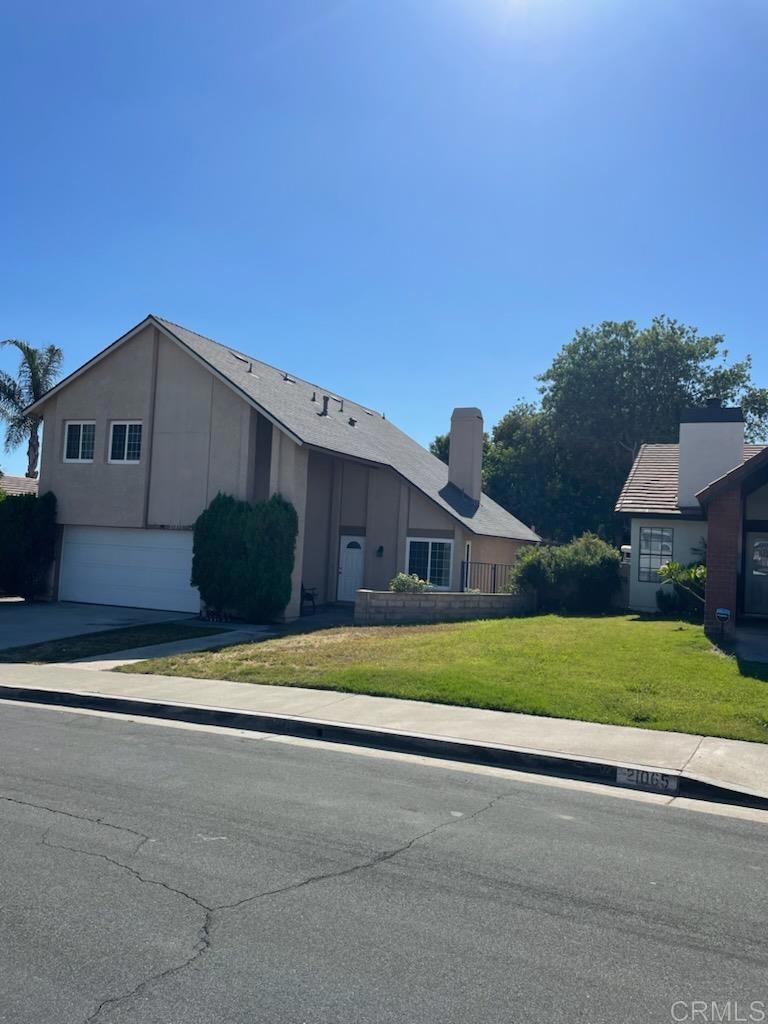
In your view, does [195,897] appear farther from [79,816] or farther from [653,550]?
[653,550]

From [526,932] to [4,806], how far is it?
13.3ft

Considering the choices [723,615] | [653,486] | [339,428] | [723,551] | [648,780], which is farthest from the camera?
[339,428]

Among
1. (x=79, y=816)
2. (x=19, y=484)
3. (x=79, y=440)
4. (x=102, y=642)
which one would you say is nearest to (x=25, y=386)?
(x=19, y=484)

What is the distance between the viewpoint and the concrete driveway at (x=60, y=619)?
17328mm

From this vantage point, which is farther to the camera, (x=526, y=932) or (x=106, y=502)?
→ (x=106, y=502)

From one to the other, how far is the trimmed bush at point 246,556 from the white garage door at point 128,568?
151 cm

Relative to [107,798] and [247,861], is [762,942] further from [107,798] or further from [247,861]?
[107,798]

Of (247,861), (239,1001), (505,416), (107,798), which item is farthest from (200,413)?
(505,416)

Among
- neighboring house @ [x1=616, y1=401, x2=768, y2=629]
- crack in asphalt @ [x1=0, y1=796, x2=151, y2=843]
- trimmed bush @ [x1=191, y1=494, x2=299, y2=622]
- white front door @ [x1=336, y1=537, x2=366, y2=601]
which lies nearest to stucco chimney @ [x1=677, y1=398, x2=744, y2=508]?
neighboring house @ [x1=616, y1=401, x2=768, y2=629]

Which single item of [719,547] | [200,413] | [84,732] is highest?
[200,413]

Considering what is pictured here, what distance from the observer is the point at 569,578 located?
21984 mm

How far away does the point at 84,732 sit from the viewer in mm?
9250

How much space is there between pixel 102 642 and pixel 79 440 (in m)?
9.51

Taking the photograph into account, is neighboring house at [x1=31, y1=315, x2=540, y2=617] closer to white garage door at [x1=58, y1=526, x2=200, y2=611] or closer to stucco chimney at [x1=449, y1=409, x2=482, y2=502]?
white garage door at [x1=58, y1=526, x2=200, y2=611]
